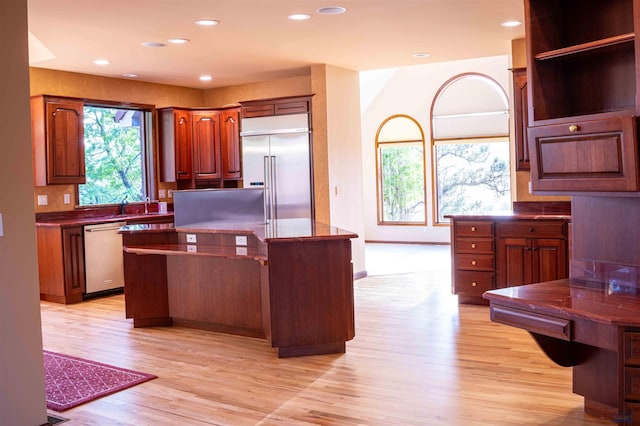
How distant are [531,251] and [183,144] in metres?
4.88

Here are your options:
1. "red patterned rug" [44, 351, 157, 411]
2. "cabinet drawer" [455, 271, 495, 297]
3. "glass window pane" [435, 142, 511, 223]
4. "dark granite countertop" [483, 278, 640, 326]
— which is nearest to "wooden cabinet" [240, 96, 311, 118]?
"cabinet drawer" [455, 271, 495, 297]

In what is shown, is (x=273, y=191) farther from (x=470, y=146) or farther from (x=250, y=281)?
(x=470, y=146)

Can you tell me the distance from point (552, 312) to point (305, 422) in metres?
1.46

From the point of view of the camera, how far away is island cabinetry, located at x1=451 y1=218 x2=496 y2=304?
6.05m

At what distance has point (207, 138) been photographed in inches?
342

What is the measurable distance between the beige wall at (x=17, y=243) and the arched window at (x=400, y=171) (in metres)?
8.96

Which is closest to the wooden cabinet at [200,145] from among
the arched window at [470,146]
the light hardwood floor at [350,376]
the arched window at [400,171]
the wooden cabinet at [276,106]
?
the wooden cabinet at [276,106]

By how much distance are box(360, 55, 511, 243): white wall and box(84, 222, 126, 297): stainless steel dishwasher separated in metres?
5.43

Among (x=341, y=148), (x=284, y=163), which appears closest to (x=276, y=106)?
(x=284, y=163)

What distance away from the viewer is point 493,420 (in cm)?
328

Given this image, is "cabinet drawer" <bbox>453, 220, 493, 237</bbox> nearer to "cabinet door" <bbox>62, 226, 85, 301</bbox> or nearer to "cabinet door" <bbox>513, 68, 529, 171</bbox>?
"cabinet door" <bbox>513, 68, 529, 171</bbox>

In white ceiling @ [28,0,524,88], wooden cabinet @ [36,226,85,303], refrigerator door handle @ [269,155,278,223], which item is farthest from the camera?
refrigerator door handle @ [269,155,278,223]

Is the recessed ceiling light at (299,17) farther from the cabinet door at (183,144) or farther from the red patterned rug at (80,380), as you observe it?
the cabinet door at (183,144)

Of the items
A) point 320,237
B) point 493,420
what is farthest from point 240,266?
point 493,420
